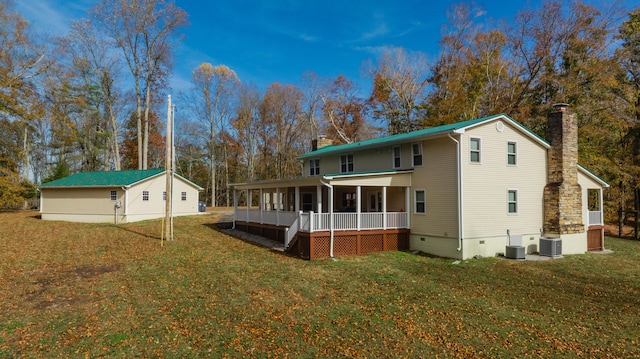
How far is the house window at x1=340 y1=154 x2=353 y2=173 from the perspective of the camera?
2011 centimetres

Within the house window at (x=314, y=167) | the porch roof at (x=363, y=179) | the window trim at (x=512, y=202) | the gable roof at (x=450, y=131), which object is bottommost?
the window trim at (x=512, y=202)

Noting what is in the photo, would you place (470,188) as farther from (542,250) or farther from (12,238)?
(12,238)

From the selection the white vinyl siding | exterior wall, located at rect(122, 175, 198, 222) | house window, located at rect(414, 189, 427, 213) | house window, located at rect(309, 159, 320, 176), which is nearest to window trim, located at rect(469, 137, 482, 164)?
the white vinyl siding

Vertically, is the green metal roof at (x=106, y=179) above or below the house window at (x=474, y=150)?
below

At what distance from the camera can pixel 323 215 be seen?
47.2 feet

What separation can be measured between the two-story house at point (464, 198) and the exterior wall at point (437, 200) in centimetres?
4

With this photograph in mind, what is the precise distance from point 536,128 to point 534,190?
12761mm

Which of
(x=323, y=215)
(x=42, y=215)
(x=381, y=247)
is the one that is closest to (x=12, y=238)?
(x=42, y=215)

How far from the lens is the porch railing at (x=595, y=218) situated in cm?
1820

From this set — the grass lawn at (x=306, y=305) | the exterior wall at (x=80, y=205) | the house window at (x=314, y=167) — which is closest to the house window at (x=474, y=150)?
the grass lawn at (x=306, y=305)

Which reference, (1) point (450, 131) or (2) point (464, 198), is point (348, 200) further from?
(1) point (450, 131)

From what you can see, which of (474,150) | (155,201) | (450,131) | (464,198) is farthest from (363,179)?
(155,201)

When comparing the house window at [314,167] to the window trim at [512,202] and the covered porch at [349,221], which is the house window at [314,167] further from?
the window trim at [512,202]

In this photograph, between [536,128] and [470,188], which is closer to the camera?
[470,188]
